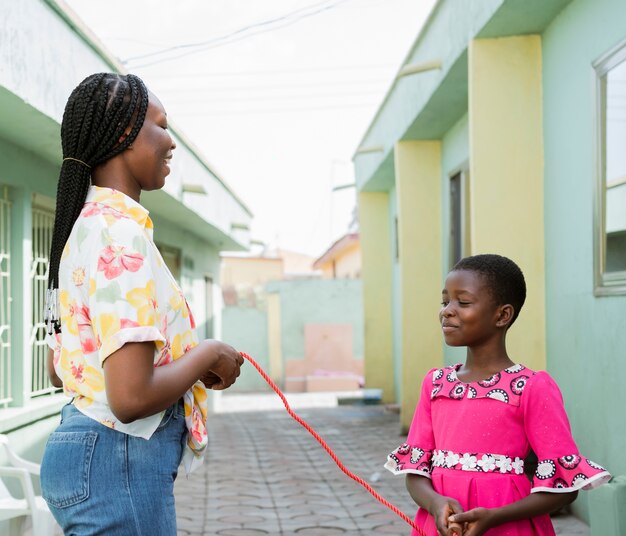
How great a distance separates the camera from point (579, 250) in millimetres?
5426

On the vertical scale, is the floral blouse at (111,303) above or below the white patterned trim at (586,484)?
above

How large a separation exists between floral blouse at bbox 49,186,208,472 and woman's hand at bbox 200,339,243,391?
64 millimetres

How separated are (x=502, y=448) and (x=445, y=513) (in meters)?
0.23

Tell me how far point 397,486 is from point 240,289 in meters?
21.5

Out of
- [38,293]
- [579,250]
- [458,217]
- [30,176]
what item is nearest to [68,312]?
[579,250]

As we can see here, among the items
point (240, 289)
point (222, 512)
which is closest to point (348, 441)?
point (222, 512)

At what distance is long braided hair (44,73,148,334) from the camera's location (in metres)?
1.80

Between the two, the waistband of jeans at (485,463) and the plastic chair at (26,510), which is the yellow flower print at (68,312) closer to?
the waistband of jeans at (485,463)

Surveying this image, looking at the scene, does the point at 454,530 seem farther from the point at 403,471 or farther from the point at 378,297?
the point at 378,297

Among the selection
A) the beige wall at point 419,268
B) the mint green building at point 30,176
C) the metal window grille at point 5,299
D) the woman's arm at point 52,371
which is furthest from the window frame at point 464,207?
the woman's arm at point 52,371

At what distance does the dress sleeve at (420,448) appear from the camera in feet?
7.81

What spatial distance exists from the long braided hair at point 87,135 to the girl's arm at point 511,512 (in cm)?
108

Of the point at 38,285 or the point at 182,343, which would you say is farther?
the point at 38,285

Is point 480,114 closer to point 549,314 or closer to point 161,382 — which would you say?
point 549,314
